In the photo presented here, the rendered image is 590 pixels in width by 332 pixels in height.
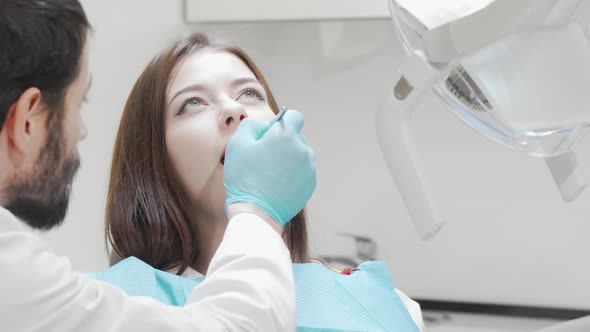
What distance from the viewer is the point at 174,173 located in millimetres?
1458

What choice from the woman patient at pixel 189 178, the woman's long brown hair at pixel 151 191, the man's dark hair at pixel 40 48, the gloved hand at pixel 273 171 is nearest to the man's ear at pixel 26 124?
the man's dark hair at pixel 40 48

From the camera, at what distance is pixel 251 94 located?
4.79 ft

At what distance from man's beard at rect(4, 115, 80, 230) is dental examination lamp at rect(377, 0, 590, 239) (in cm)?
39

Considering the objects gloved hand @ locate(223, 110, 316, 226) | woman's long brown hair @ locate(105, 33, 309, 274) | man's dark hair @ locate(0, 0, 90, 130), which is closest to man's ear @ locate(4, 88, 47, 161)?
man's dark hair @ locate(0, 0, 90, 130)

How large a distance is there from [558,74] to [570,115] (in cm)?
4

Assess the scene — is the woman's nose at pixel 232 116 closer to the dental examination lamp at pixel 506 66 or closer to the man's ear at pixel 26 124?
the man's ear at pixel 26 124

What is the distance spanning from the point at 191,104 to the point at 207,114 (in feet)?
0.17

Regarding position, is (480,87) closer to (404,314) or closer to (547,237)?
(404,314)

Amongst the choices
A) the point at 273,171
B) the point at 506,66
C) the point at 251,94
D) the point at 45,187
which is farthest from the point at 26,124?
the point at 251,94

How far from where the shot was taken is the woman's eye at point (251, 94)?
4.74 feet

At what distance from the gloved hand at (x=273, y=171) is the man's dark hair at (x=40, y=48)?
A: 32 centimetres

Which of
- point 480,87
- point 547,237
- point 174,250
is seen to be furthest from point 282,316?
point 547,237

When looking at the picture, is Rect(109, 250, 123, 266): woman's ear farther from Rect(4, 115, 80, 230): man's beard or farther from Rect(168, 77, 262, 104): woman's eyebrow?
Rect(4, 115, 80, 230): man's beard

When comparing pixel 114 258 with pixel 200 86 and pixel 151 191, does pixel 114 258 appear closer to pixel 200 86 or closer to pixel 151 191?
pixel 151 191
